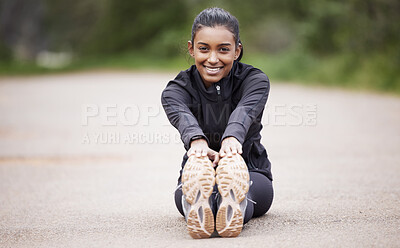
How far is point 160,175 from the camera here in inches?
240

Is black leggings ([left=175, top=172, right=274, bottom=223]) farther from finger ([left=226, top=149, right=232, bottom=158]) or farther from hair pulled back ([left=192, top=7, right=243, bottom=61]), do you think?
hair pulled back ([left=192, top=7, right=243, bottom=61])

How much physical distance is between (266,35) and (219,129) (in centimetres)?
2594

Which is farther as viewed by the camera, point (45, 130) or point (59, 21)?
point (59, 21)

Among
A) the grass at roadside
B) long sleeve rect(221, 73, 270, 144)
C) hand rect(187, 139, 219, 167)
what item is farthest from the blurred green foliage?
hand rect(187, 139, 219, 167)

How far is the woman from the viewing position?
3.22 meters

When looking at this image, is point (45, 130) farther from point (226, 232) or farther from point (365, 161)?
point (226, 232)

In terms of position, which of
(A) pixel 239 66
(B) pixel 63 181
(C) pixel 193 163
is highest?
(A) pixel 239 66

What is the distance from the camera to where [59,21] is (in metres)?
47.3

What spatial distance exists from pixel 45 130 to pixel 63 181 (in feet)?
14.6

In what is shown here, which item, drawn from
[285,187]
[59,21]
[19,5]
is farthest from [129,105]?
[59,21]

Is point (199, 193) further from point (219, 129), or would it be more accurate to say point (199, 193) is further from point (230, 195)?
point (219, 129)

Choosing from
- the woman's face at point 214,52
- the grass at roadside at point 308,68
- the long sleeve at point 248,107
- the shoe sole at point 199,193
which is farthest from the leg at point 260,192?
the grass at roadside at point 308,68

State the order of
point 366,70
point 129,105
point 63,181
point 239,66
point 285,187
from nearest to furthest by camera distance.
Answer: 1. point 239,66
2. point 285,187
3. point 63,181
4. point 129,105
5. point 366,70

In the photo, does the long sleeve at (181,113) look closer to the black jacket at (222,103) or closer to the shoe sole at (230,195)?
the black jacket at (222,103)
